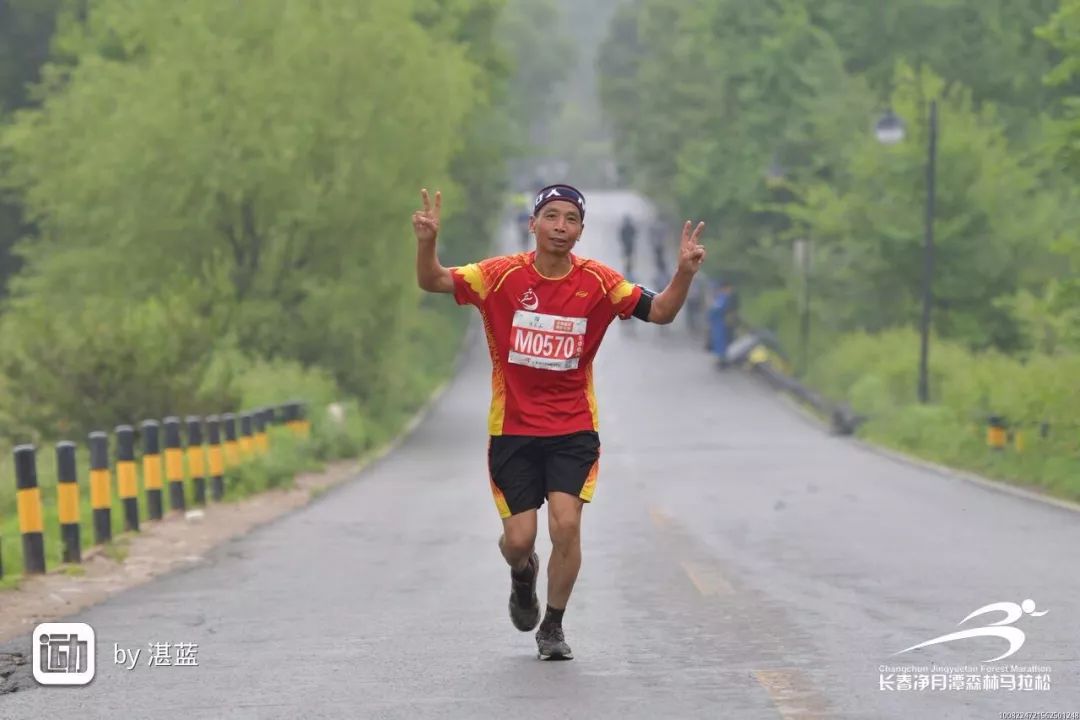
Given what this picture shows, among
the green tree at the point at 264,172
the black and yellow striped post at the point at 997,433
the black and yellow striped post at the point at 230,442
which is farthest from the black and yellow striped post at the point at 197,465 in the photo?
the green tree at the point at 264,172

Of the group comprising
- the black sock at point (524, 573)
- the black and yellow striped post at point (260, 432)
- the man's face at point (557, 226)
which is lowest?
the black and yellow striped post at point (260, 432)

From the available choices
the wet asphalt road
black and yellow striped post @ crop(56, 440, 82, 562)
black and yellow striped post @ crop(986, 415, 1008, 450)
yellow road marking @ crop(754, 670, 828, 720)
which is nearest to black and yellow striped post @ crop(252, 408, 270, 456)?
the wet asphalt road

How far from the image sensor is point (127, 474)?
642 inches

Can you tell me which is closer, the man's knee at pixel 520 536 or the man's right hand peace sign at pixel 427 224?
the man's right hand peace sign at pixel 427 224

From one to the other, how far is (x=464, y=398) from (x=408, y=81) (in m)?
16.5

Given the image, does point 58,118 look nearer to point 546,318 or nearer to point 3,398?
point 3,398

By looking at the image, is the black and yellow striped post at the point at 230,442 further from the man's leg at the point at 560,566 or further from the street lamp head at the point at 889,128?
the street lamp head at the point at 889,128

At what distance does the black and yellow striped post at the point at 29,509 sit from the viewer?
13.1 meters

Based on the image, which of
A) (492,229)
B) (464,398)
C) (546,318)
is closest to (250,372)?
(464,398)

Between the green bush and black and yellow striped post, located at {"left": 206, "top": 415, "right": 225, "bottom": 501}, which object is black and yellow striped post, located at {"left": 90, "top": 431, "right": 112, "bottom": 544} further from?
the green bush

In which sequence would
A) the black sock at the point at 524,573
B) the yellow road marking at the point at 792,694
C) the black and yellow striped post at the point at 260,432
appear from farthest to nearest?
the black and yellow striped post at the point at 260,432
the black sock at the point at 524,573
the yellow road marking at the point at 792,694

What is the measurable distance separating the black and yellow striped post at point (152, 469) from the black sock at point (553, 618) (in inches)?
353

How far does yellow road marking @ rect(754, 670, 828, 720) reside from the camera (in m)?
7.30

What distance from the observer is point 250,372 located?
31.5 meters
